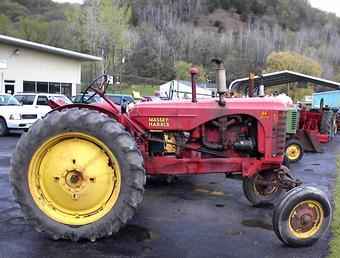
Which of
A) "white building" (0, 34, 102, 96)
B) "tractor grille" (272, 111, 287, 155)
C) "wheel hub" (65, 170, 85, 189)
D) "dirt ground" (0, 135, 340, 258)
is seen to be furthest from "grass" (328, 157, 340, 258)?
"white building" (0, 34, 102, 96)

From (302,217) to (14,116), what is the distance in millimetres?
14424

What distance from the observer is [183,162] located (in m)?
5.92

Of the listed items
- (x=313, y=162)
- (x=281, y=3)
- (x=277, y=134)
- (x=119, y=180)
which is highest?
(x=281, y=3)

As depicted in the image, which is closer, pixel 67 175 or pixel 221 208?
pixel 67 175

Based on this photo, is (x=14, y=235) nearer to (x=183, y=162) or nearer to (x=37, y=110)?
(x=183, y=162)

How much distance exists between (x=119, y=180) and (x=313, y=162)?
8.80m

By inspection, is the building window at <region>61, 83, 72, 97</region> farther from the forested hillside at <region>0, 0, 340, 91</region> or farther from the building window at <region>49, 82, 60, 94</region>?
the forested hillside at <region>0, 0, 340, 91</region>

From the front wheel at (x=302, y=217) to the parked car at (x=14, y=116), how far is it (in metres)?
14.0

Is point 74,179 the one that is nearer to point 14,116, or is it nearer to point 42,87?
point 14,116

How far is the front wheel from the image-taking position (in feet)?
16.5

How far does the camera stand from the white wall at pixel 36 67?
3089cm

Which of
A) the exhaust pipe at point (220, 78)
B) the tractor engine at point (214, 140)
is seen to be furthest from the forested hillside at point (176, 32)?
the exhaust pipe at point (220, 78)

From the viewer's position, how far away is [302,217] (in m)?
5.15

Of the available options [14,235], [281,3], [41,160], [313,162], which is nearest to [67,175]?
[41,160]
